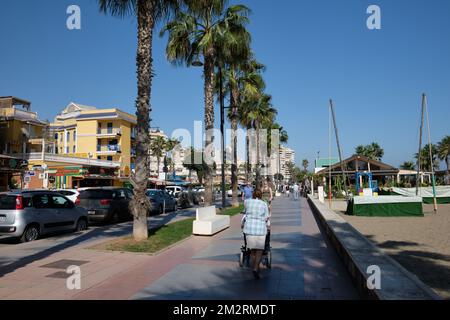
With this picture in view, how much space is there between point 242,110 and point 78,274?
2976 centimetres

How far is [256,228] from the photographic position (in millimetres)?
6461

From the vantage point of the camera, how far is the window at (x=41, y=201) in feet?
35.1

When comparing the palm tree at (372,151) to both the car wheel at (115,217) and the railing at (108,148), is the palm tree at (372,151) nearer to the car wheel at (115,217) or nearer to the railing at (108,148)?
the railing at (108,148)

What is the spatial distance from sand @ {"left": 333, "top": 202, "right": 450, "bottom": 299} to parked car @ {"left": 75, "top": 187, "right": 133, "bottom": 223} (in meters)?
9.76

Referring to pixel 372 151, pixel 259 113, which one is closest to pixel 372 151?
pixel 372 151

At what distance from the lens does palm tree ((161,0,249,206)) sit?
658 inches

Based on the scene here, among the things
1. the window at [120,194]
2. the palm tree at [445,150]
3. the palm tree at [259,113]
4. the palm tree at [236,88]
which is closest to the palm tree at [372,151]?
the palm tree at [445,150]

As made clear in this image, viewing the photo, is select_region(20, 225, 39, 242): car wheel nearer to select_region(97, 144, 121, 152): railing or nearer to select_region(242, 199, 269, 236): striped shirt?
select_region(242, 199, 269, 236): striped shirt

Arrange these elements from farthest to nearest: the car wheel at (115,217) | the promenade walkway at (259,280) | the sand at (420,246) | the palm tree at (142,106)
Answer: the car wheel at (115,217)
the palm tree at (142,106)
the sand at (420,246)
the promenade walkway at (259,280)

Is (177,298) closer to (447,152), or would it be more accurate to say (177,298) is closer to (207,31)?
(207,31)
